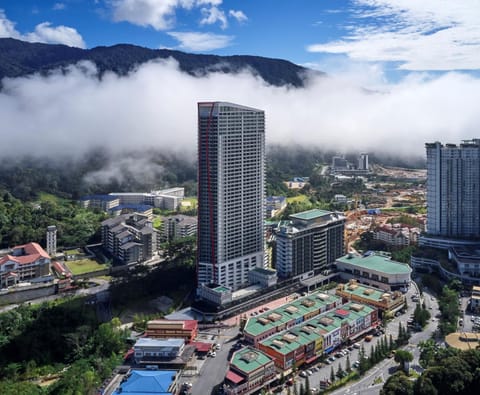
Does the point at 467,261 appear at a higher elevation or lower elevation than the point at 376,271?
higher

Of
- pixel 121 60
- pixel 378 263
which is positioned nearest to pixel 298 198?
pixel 378 263

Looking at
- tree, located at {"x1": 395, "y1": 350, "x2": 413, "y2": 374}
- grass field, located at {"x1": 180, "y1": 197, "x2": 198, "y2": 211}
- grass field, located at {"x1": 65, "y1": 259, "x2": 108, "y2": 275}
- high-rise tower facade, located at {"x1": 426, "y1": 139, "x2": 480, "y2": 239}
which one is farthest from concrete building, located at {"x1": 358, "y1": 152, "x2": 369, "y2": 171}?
tree, located at {"x1": 395, "y1": 350, "x2": 413, "y2": 374}

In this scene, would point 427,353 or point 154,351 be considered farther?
point 154,351

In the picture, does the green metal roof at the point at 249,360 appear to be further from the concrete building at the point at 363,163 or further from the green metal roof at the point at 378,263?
the concrete building at the point at 363,163

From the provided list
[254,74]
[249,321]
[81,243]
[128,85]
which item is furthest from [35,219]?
[254,74]

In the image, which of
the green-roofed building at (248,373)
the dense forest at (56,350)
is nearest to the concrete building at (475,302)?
the green-roofed building at (248,373)

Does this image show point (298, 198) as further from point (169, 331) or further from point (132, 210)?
point (169, 331)

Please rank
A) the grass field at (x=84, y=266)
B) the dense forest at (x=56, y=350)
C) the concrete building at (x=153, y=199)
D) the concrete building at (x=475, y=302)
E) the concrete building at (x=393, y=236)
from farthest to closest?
the concrete building at (x=153, y=199), the concrete building at (x=393, y=236), the grass field at (x=84, y=266), the concrete building at (x=475, y=302), the dense forest at (x=56, y=350)

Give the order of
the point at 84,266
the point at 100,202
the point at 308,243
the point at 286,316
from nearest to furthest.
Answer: the point at 286,316, the point at 308,243, the point at 84,266, the point at 100,202
